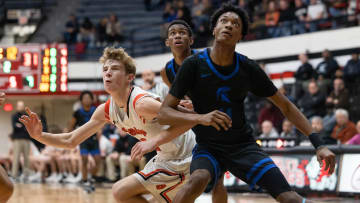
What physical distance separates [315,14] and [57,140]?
11.0m

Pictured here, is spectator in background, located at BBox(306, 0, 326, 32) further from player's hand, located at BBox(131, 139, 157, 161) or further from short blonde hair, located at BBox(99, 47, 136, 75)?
player's hand, located at BBox(131, 139, 157, 161)

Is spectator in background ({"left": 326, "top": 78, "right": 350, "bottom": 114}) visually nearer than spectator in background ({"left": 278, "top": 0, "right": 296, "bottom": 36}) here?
Yes

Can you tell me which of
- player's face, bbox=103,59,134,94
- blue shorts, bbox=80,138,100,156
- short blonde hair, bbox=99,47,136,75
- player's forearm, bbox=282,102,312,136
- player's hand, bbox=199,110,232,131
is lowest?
blue shorts, bbox=80,138,100,156

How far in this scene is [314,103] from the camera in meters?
12.7

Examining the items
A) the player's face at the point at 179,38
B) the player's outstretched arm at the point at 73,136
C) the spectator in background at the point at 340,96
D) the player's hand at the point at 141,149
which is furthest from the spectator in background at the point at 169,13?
the player's hand at the point at 141,149

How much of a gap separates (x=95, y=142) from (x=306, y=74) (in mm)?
5015

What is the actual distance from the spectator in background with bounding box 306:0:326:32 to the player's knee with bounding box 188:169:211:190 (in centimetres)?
1121

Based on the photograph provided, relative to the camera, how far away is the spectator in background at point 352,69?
13039 mm

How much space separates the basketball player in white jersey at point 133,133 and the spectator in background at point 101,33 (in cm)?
1662

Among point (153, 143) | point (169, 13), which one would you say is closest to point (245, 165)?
point (153, 143)

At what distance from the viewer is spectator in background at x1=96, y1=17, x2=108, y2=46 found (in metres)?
22.0

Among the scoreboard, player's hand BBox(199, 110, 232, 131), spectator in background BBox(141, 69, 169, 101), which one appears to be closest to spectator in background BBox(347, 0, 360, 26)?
spectator in background BBox(141, 69, 169, 101)

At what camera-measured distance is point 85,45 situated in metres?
22.3

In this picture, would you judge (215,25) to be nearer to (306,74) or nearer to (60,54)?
(306,74)
